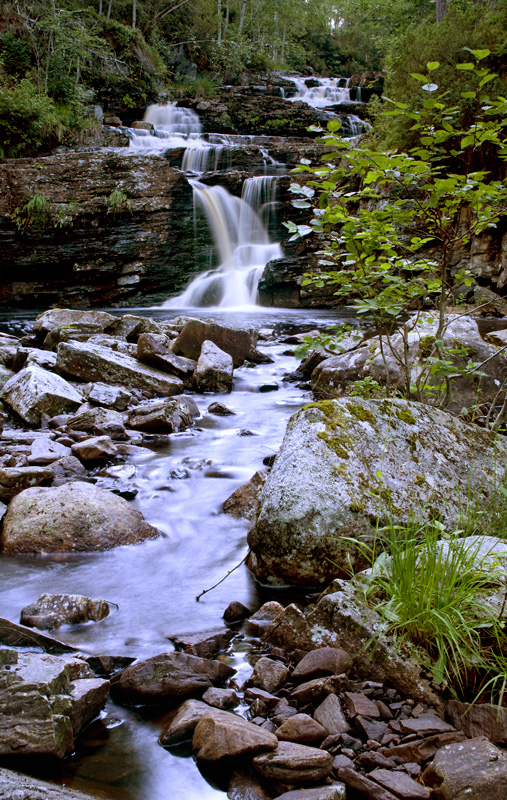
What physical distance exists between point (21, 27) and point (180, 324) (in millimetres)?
16339

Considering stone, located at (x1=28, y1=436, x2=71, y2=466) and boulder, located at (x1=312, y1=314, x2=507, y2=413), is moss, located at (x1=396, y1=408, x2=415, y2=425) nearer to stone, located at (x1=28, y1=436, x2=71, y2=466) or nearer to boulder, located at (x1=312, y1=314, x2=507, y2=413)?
boulder, located at (x1=312, y1=314, x2=507, y2=413)

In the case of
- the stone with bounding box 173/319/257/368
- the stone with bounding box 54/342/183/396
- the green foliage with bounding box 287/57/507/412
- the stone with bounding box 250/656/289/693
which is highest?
the green foliage with bounding box 287/57/507/412

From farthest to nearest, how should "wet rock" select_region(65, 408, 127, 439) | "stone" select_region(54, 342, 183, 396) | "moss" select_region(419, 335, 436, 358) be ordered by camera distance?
"stone" select_region(54, 342, 183, 396), "wet rock" select_region(65, 408, 127, 439), "moss" select_region(419, 335, 436, 358)

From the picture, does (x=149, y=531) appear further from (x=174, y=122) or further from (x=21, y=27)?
(x=174, y=122)

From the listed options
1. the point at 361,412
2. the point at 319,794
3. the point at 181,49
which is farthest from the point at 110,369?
the point at 181,49

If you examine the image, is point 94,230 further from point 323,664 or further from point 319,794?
point 319,794

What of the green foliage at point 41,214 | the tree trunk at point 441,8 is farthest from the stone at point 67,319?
the tree trunk at point 441,8

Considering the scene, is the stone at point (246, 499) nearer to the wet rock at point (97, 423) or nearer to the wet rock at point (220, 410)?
the wet rock at point (97, 423)

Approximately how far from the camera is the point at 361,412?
3.27 meters

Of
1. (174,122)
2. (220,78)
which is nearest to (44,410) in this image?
(174,122)

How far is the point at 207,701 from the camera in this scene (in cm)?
207

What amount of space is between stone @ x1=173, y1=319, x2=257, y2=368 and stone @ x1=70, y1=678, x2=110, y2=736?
6778mm

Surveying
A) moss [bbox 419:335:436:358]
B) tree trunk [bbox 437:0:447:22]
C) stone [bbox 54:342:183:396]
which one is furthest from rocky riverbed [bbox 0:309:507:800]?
tree trunk [bbox 437:0:447:22]

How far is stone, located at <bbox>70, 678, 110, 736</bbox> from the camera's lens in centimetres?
191
